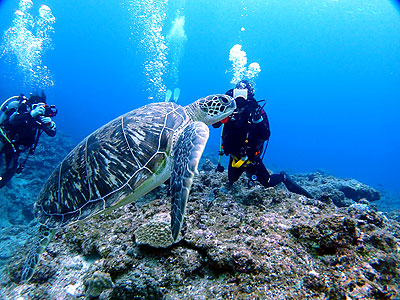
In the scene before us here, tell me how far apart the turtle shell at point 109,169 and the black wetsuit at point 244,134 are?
162 centimetres

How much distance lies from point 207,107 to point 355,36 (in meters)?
72.6

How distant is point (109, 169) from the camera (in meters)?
2.13

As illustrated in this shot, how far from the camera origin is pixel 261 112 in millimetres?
3740

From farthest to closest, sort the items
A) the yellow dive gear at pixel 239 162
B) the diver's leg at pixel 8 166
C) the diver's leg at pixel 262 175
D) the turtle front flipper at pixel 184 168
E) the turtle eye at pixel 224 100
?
the diver's leg at pixel 8 166, the diver's leg at pixel 262 175, the yellow dive gear at pixel 239 162, the turtle eye at pixel 224 100, the turtle front flipper at pixel 184 168

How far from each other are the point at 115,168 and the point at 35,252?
4.37 ft

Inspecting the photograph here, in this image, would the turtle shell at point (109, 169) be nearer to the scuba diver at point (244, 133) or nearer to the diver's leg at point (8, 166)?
the scuba diver at point (244, 133)

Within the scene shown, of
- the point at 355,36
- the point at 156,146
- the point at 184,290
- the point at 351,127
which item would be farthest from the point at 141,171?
the point at 351,127

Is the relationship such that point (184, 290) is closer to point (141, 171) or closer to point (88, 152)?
point (141, 171)

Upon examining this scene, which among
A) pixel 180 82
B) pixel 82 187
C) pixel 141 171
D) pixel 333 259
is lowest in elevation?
pixel 333 259

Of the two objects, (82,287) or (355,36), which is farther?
(355,36)

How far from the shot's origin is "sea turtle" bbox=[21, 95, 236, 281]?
201 centimetres

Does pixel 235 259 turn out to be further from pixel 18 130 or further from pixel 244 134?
pixel 18 130

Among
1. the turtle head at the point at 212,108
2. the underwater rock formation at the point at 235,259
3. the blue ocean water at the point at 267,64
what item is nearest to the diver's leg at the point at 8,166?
the underwater rock formation at the point at 235,259

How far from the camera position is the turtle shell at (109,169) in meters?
2.04
